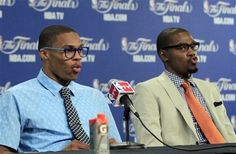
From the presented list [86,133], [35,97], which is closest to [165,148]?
[86,133]

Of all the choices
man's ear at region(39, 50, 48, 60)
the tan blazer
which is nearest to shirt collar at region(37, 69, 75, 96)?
man's ear at region(39, 50, 48, 60)

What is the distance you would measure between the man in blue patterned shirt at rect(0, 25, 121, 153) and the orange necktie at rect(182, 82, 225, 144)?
2.00 feet

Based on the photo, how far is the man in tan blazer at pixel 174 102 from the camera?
10.6 feet

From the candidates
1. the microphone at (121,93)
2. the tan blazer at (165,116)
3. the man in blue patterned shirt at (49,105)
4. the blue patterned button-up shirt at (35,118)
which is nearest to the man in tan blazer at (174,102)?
the tan blazer at (165,116)

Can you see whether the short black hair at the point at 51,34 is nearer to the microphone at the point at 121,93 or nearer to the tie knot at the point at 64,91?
the tie knot at the point at 64,91

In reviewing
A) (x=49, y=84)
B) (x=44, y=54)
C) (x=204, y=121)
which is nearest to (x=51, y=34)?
(x=44, y=54)

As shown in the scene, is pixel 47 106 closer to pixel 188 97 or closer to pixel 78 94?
pixel 78 94

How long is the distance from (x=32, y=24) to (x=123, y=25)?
810mm

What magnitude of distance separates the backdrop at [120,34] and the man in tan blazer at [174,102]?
1040 millimetres

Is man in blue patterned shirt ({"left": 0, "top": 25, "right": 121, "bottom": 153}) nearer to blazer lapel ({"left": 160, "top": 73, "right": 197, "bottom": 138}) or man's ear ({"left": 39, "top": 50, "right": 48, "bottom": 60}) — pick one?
man's ear ({"left": 39, "top": 50, "right": 48, "bottom": 60})

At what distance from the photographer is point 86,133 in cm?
282

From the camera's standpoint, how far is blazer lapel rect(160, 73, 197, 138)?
3.28 m

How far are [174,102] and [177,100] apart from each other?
0.03m

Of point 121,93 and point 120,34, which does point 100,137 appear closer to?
point 121,93
